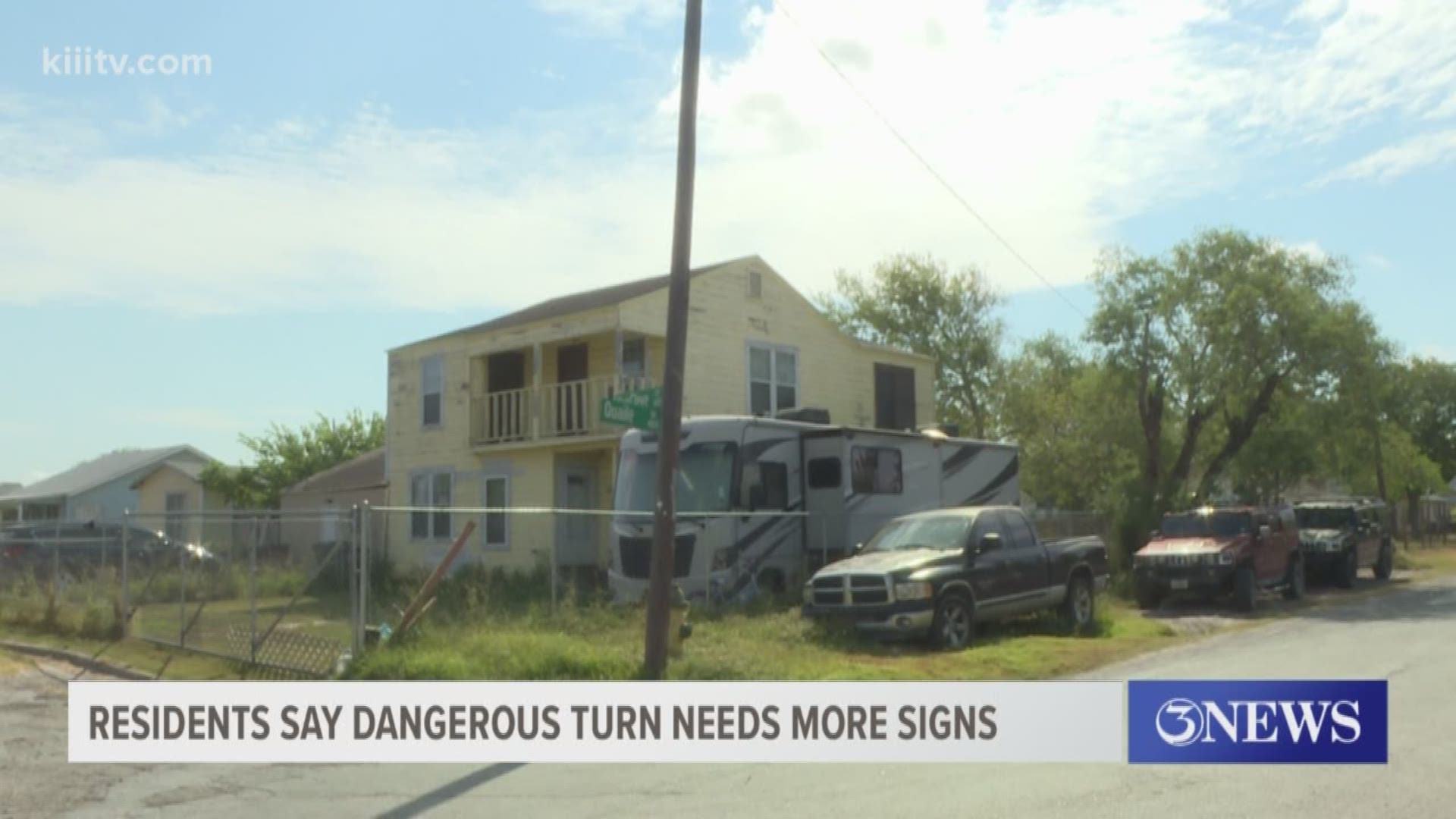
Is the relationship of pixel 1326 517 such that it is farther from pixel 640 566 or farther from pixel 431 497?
pixel 431 497

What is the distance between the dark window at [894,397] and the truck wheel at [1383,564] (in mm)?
11443

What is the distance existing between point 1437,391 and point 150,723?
3092 inches

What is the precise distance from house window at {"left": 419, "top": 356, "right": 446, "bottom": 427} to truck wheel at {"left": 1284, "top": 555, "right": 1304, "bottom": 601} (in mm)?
17801

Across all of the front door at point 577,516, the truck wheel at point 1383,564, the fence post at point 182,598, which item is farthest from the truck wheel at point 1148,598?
the fence post at point 182,598

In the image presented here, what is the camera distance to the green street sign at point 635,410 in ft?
41.5

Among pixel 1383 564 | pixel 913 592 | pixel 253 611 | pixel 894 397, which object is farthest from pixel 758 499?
pixel 1383 564

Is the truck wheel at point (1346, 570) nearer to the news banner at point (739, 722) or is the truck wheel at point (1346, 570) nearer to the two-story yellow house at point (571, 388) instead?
the two-story yellow house at point (571, 388)

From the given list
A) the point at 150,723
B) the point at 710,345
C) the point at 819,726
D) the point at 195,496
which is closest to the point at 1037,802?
the point at 819,726

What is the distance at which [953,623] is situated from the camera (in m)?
15.4

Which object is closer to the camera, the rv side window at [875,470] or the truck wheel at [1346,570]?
the rv side window at [875,470]

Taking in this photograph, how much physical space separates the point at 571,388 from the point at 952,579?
487 inches

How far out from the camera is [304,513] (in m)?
15.2

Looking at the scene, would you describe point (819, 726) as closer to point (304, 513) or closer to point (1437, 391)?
point (304, 513)

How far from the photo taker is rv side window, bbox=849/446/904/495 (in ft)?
65.0
